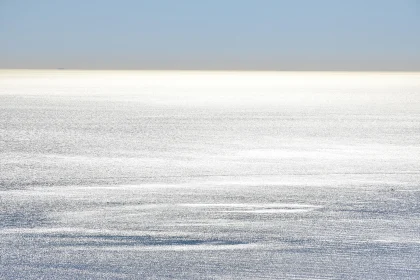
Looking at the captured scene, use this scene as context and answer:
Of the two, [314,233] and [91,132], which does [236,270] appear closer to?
[314,233]

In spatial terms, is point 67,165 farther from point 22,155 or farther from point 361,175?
point 361,175

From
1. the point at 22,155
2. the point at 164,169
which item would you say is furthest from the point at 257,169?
the point at 22,155

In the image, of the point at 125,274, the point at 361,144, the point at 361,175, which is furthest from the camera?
the point at 361,144

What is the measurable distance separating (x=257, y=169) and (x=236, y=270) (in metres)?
11.0

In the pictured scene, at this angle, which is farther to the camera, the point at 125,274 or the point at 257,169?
the point at 257,169

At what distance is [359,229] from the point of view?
1215 cm

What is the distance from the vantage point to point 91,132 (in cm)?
3844

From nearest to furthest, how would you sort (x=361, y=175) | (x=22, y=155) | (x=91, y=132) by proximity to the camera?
(x=361, y=175) → (x=22, y=155) → (x=91, y=132)

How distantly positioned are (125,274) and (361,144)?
22191 mm

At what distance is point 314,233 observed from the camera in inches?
467

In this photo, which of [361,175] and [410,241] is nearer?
[410,241]

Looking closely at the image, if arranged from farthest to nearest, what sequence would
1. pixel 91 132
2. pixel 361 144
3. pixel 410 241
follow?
pixel 91 132 < pixel 361 144 < pixel 410 241

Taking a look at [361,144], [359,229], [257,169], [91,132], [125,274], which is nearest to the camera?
[125,274]

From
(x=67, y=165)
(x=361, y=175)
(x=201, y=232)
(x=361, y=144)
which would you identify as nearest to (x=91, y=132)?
(x=361, y=144)
